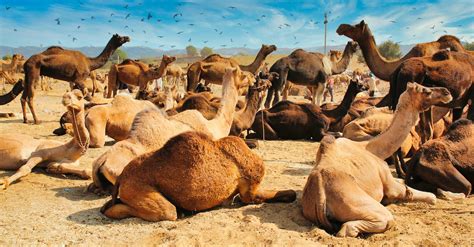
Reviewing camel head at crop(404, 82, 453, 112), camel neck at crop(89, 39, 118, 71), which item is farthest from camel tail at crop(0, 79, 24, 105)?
camel head at crop(404, 82, 453, 112)

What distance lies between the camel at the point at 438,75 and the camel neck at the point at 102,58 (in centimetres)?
1070

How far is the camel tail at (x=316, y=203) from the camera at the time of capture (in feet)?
16.2

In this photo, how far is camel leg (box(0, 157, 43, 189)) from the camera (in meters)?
6.72

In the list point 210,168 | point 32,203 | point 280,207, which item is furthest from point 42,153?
point 280,207

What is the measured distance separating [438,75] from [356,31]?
2.72 meters

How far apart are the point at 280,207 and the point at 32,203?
314cm

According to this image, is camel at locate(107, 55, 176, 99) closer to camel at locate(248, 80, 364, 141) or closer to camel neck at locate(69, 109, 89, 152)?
camel at locate(248, 80, 364, 141)

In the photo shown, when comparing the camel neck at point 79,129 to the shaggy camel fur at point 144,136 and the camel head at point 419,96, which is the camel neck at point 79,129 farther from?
the camel head at point 419,96

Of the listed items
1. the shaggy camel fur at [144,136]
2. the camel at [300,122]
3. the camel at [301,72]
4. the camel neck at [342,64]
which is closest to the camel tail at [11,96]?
the camel at [300,122]

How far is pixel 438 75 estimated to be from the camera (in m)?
8.67

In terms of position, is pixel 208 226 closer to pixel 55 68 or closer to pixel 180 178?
pixel 180 178

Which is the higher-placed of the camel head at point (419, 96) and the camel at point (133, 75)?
the camel head at point (419, 96)

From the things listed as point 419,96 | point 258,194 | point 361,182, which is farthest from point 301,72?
point 361,182

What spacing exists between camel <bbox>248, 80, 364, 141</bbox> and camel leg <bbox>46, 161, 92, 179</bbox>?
19.3 ft
